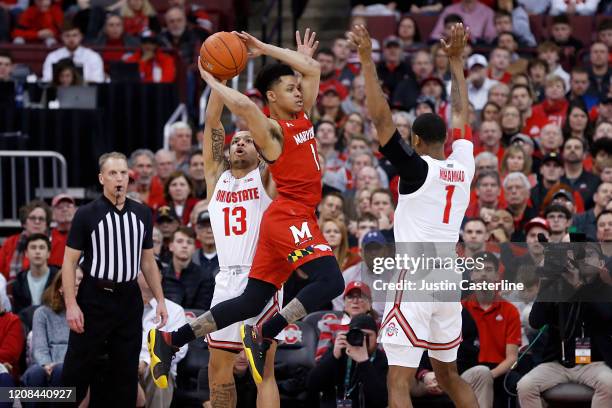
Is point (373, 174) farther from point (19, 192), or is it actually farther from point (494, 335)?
point (19, 192)

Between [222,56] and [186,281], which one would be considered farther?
[186,281]

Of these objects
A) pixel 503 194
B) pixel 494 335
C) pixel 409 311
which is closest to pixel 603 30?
pixel 503 194

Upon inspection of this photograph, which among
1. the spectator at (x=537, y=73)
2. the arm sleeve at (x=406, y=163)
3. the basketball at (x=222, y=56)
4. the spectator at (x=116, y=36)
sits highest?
the spectator at (x=116, y=36)

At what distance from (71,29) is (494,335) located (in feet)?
31.1

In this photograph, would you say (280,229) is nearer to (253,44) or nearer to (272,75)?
(272,75)

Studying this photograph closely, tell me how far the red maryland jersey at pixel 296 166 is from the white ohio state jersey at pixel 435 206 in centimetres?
72

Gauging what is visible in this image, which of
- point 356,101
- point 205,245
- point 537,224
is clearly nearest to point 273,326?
point 205,245

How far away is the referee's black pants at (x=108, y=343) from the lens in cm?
1134

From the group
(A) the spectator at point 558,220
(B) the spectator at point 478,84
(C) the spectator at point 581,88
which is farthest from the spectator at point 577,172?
(B) the spectator at point 478,84

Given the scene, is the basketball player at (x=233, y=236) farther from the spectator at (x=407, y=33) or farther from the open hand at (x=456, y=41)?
the spectator at (x=407, y=33)

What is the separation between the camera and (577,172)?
1540cm

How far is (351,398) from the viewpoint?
39.9ft

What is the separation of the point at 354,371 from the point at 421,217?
2.33 metres

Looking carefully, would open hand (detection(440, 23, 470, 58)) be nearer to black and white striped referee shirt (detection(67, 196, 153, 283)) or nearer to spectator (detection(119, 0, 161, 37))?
black and white striped referee shirt (detection(67, 196, 153, 283))
